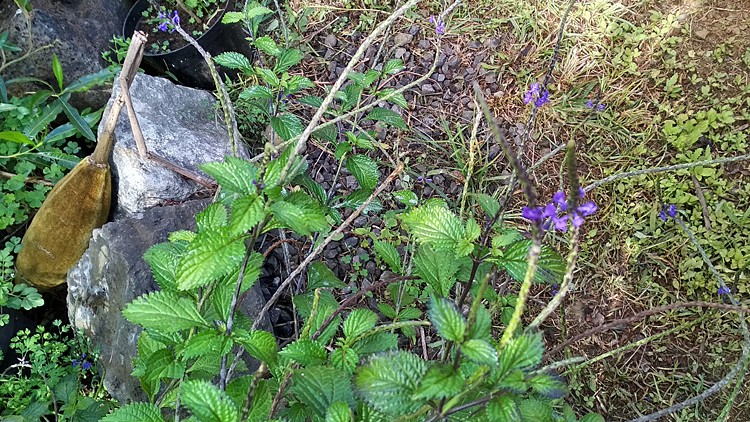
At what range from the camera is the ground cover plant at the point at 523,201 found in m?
1.29

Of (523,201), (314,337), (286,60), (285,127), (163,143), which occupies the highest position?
(286,60)

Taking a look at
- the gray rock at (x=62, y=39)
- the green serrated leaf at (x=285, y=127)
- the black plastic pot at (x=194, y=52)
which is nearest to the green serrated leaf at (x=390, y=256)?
the green serrated leaf at (x=285, y=127)

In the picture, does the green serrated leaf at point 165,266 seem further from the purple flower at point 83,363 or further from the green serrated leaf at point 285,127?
the purple flower at point 83,363

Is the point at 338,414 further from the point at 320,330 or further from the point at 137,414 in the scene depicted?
the point at 137,414

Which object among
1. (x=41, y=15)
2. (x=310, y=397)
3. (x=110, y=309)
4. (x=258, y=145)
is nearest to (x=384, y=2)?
(x=258, y=145)

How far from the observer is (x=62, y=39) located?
2828 mm

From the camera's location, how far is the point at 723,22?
2.84 meters

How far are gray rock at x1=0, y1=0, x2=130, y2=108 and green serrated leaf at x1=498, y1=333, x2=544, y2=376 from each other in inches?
108

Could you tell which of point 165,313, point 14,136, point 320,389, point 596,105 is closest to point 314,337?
point 320,389

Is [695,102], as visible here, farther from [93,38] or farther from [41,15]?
[41,15]

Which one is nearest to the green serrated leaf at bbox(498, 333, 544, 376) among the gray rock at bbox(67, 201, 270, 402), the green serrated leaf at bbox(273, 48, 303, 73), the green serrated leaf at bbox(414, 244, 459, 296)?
the green serrated leaf at bbox(414, 244, 459, 296)

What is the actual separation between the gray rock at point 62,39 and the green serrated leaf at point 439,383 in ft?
8.78

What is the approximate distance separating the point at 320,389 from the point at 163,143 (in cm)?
175

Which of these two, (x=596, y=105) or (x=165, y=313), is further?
(x=596, y=105)
